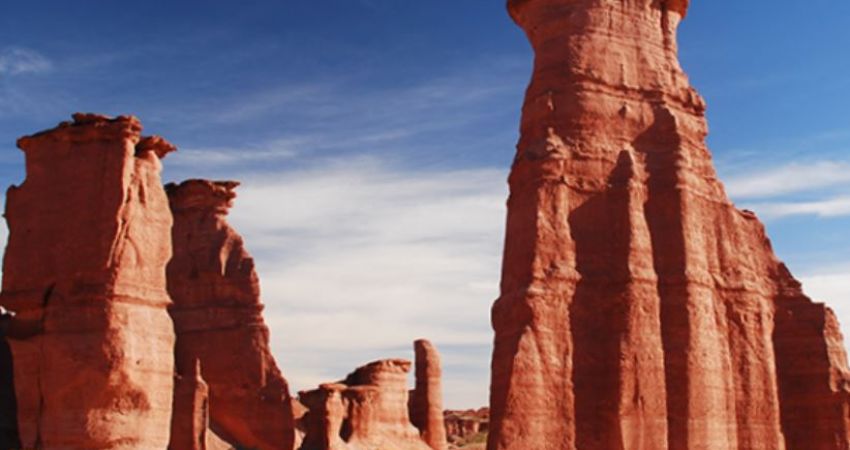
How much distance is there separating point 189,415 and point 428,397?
60.6 ft

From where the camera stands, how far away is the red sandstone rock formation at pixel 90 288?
29.4 meters

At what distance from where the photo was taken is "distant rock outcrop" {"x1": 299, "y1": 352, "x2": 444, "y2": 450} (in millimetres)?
51531

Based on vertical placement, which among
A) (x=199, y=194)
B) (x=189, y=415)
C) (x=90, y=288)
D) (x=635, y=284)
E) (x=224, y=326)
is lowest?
(x=189, y=415)

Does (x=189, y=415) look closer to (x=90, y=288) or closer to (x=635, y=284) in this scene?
(x=90, y=288)

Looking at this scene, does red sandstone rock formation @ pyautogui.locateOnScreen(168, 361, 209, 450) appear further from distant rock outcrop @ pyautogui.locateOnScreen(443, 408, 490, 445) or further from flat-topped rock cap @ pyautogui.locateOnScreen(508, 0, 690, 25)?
distant rock outcrop @ pyautogui.locateOnScreen(443, 408, 490, 445)

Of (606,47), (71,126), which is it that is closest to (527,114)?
(606,47)

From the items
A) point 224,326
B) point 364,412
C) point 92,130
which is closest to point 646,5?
point 92,130

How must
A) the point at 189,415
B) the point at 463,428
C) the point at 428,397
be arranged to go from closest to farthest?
the point at 189,415 < the point at 428,397 < the point at 463,428

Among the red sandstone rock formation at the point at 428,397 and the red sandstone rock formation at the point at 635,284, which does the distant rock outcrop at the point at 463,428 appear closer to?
the red sandstone rock formation at the point at 428,397

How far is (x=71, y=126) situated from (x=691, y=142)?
17.6 m

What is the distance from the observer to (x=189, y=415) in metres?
43.4

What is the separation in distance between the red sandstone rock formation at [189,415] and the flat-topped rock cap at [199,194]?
9.49m

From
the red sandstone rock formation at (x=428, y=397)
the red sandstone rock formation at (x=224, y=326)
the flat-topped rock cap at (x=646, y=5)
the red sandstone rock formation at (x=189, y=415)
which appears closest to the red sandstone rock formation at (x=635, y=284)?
the flat-topped rock cap at (x=646, y=5)

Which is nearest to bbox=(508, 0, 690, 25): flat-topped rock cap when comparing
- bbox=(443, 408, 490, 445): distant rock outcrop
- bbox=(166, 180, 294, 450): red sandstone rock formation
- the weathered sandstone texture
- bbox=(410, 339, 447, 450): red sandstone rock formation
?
bbox=(166, 180, 294, 450): red sandstone rock formation
